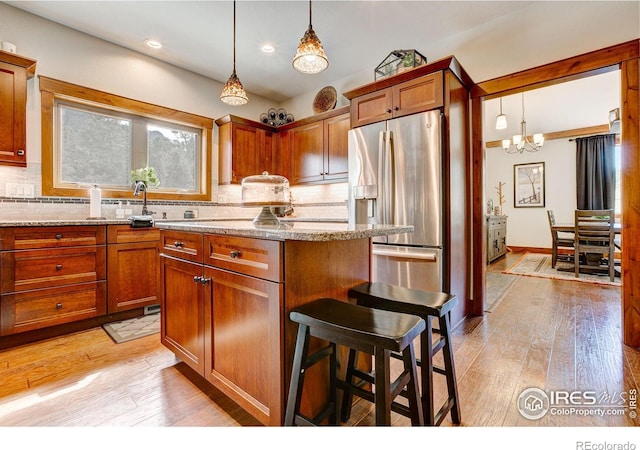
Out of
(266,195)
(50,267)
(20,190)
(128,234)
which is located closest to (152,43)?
(20,190)

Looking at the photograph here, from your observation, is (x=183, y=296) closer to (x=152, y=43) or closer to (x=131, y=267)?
(x=131, y=267)

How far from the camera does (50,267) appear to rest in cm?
238

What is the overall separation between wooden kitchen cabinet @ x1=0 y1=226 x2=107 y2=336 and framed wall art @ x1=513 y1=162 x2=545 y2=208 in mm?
8225

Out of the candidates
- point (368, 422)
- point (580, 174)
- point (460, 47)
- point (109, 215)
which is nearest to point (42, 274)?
point (109, 215)

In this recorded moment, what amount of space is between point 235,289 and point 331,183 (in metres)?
2.82

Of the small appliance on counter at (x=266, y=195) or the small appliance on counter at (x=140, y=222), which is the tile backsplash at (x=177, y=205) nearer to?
the small appliance on counter at (x=140, y=222)

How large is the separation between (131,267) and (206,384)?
1.59 metres

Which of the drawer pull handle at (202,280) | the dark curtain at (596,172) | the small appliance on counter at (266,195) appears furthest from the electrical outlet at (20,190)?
the dark curtain at (596,172)

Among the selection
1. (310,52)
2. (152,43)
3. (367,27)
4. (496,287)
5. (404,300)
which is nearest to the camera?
(404,300)

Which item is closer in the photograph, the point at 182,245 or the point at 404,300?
the point at 404,300

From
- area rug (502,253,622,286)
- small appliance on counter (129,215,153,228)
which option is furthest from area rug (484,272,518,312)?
small appliance on counter (129,215,153,228)

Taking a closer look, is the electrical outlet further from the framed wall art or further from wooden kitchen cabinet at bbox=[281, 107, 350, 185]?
the framed wall art

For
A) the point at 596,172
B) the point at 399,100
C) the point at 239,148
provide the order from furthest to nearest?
the point at 596,172
the point at 239,148
the point at 399,100

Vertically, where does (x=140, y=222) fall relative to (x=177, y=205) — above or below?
below
